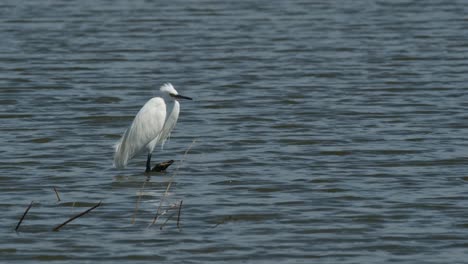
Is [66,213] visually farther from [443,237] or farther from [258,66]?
[258,66]

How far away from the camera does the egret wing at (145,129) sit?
44.7 feet

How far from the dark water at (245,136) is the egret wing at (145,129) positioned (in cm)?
32

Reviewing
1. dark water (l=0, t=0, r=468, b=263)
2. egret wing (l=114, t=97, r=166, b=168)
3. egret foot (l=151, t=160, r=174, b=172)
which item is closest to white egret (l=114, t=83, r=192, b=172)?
egret wing (l=114, t=97, r=166, b=168)

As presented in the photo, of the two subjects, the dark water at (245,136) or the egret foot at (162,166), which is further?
the egret foot at (162,166)

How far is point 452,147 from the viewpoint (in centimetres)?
1452

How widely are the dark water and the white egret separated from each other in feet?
0.90

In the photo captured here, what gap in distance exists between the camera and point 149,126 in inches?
542

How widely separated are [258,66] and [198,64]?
1.11 m

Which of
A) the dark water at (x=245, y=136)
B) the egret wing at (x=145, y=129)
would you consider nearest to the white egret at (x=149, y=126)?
the egret wing at (x=145, y=129)

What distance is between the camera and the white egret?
534 inches

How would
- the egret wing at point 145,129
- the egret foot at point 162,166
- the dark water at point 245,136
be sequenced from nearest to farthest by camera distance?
the dark water at point 245,136
the egret foot at point 162,166
the egret wing at point 145,129

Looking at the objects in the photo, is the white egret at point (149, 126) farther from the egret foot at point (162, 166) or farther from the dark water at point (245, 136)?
the dark water at point (245, 136)

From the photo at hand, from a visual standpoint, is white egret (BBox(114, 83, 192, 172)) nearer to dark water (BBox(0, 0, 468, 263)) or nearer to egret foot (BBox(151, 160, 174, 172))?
egret foot (BBox(151, 160, 174, 172))

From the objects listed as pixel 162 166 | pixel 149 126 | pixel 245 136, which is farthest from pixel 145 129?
pixel 245 136
